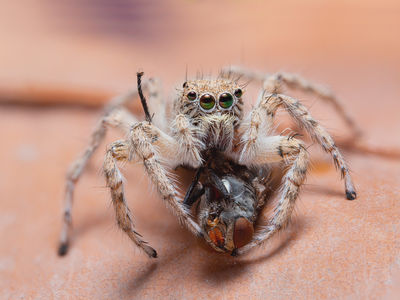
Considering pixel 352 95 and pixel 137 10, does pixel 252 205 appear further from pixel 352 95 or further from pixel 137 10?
pixel 137 10

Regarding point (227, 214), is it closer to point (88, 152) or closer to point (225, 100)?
point (225, 100)

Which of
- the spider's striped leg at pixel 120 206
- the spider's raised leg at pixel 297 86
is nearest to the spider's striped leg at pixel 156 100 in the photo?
the spider's raised leg at pixel 297 86

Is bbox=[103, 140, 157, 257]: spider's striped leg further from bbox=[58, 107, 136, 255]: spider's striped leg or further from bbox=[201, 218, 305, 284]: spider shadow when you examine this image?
bbox=[58, 107, 136, 255]: spider's striped leg

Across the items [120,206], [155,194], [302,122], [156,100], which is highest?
[302,122]

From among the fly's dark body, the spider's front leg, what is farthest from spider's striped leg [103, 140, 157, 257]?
the fly's dark body

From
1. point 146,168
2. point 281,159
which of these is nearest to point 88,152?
point 146,168

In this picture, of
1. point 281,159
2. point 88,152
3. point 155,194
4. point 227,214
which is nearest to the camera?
point 227,214
